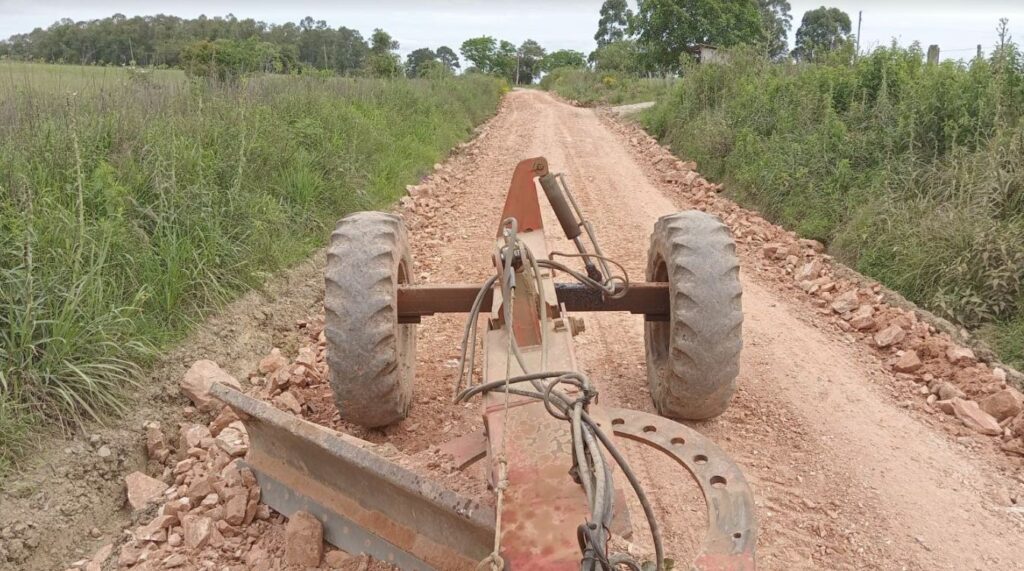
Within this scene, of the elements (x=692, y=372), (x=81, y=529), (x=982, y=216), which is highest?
(x=982, y=216)

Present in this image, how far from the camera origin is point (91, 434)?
4.16 m

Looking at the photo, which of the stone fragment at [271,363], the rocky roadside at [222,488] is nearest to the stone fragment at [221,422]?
the rocky roadside at [222,488]

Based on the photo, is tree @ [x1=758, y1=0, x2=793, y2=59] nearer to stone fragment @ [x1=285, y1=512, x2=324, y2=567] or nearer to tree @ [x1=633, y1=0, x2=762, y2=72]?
tree @ [x1=633, y1=0, x2=762, y2=72]

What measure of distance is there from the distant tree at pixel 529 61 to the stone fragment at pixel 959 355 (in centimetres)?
8055

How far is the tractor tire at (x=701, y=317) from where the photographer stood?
13.3ft

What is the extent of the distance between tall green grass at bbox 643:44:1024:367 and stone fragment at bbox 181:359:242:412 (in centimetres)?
514

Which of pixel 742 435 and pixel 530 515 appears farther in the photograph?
pixel 742 435

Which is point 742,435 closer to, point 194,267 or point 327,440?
point 327,440

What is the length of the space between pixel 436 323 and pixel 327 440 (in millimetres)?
3376

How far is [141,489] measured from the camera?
157 inches

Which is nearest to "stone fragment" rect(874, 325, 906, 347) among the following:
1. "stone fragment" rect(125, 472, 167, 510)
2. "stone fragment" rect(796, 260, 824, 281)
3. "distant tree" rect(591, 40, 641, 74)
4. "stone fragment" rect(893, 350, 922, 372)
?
"stone fragment" rect(893, 350, 922, 372)

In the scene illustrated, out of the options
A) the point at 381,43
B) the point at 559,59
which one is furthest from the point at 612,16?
the point at 381,43

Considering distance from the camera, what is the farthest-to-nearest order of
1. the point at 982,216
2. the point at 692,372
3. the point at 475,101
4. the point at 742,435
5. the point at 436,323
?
the point at 475,101 → the point at 982,216 → the point at 436,323 → the point at 742,435 → the point at 692,372

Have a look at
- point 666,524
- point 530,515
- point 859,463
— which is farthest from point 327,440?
point 859,463
